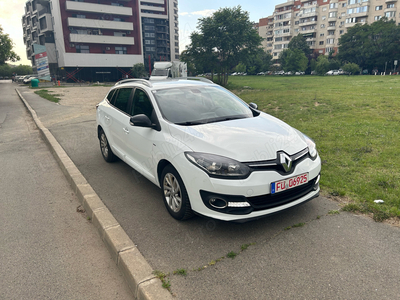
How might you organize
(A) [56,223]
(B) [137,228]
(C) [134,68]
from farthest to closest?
(C) [134,68] < (A) [56,223] < (B) [137,228]

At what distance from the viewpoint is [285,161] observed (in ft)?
10.5

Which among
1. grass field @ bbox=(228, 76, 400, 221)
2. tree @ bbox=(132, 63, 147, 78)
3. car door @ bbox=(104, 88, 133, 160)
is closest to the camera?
grass field @ bbox=(228, 76, 400, 221)

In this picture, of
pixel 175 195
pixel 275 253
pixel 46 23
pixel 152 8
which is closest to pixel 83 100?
pixel 175 195

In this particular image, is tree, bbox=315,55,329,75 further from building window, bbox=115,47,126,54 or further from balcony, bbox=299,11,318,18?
building window, bbox=115,47,126,54

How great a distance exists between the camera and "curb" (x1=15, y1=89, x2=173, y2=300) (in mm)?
2520

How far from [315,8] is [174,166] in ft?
312

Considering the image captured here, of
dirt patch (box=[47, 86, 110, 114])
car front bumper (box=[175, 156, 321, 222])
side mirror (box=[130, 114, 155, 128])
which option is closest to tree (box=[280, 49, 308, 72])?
dirt patch (box=[47, 86, 110, 114])

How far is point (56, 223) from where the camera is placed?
3830mm

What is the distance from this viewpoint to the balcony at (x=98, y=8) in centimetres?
5043

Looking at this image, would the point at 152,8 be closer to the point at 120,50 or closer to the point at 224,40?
the point at 120,50

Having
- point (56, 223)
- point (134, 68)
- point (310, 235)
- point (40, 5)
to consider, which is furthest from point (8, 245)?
point (40, 5)

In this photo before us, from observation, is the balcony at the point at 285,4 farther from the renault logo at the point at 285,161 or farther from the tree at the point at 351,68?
the renault logo at the point at 285,161

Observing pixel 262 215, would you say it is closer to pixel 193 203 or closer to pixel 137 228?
pixel 193 203

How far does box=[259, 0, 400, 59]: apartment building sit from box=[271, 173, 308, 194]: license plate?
84493mm
